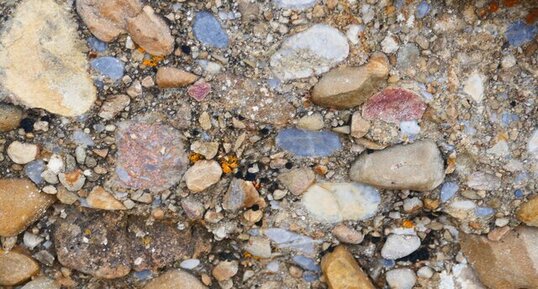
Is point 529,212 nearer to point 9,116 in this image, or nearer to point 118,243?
point 118,243

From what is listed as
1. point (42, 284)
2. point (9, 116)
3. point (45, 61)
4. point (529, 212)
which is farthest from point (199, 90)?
point (529, 212)

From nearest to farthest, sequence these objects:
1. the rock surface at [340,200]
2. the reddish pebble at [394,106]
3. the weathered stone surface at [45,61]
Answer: the weathered stone surface at [45,61] → the reddish pebble at [394,106] → the rock surface at [340,200]

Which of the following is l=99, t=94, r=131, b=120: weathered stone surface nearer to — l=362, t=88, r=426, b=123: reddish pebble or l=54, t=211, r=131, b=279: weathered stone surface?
l=54, t=211, r=131, b=279: weathered stone surface

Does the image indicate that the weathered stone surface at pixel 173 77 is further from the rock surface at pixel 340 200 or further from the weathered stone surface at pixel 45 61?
the rock surface at pixel 340 200

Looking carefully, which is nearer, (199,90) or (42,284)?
(199,90)

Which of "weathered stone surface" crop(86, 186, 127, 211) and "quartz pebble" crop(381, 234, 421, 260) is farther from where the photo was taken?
"quartz pebble" crop(381, 234, 421, 260)

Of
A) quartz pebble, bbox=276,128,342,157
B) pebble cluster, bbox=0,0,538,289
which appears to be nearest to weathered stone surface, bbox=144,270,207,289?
pebble cluster, bbox=0,0,538,289

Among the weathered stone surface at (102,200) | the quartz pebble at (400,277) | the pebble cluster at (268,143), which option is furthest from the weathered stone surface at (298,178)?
the weathered stone surface at (102,200)
